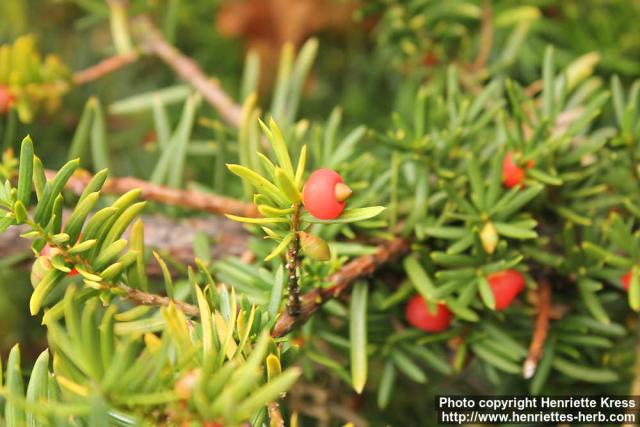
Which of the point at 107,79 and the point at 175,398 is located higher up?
the point at 107,79

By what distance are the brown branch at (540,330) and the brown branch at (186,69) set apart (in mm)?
438

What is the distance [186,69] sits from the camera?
2.94 feet

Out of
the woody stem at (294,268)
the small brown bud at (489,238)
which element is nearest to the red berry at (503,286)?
the small brown bud at (489,238)

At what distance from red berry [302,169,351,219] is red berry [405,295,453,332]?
244mm

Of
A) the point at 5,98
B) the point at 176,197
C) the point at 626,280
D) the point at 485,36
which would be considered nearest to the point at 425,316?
the point at 626,280

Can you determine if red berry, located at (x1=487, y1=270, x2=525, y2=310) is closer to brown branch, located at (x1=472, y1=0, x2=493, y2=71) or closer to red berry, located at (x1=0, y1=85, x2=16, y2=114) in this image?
brown branch, located at (x1=472, y1=0, x2=493, y2=71)

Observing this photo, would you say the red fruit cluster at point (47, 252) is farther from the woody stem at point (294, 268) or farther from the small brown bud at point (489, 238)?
the small brown bud at point (489, 238)

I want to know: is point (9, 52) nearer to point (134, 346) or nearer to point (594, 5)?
point (134, 346)

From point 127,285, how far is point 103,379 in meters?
0.16

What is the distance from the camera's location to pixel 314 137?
68 cm

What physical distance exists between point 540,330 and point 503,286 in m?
0.07

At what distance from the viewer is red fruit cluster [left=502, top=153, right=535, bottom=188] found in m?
0.63

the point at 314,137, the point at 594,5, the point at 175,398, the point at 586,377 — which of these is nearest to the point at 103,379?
Result: the point at 175,398

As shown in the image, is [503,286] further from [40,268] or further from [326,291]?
[40,268]
